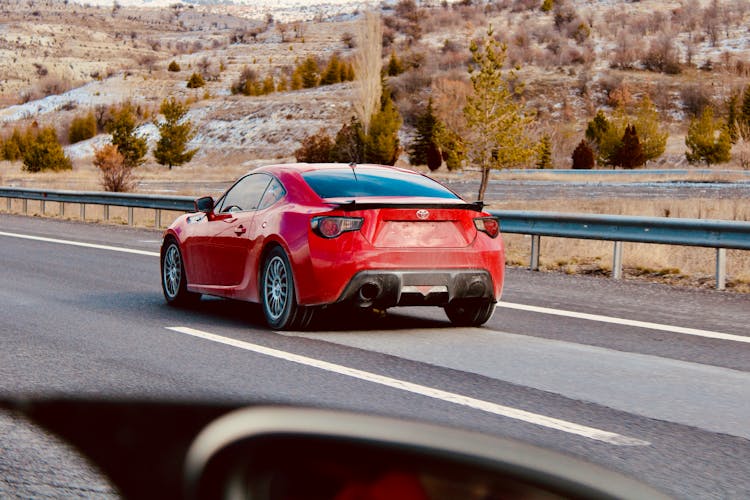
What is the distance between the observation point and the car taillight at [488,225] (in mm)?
9055

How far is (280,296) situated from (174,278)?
2.15m

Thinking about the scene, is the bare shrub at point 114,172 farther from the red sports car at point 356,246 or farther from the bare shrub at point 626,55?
the bare shrub at point 626,55

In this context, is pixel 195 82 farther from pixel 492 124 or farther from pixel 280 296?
pixel 280 296

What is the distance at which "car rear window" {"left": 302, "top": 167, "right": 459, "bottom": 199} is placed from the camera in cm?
909

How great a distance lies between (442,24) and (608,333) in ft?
459

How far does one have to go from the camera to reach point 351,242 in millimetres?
8578

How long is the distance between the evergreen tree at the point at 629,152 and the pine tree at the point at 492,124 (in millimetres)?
31288

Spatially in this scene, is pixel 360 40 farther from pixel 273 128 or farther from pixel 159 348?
pixel 159 348

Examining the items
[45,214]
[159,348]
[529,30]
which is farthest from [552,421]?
[529,30]

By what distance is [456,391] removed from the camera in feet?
21.6

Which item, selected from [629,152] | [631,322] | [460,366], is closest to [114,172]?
[631,322]

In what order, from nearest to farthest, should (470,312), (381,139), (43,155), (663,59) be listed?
(470,312), (381,139), (43,155), (663,59)

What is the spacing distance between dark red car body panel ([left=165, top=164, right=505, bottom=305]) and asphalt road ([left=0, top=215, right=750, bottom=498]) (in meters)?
0.48

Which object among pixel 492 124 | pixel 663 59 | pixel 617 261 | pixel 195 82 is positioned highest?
pixel 663 59
